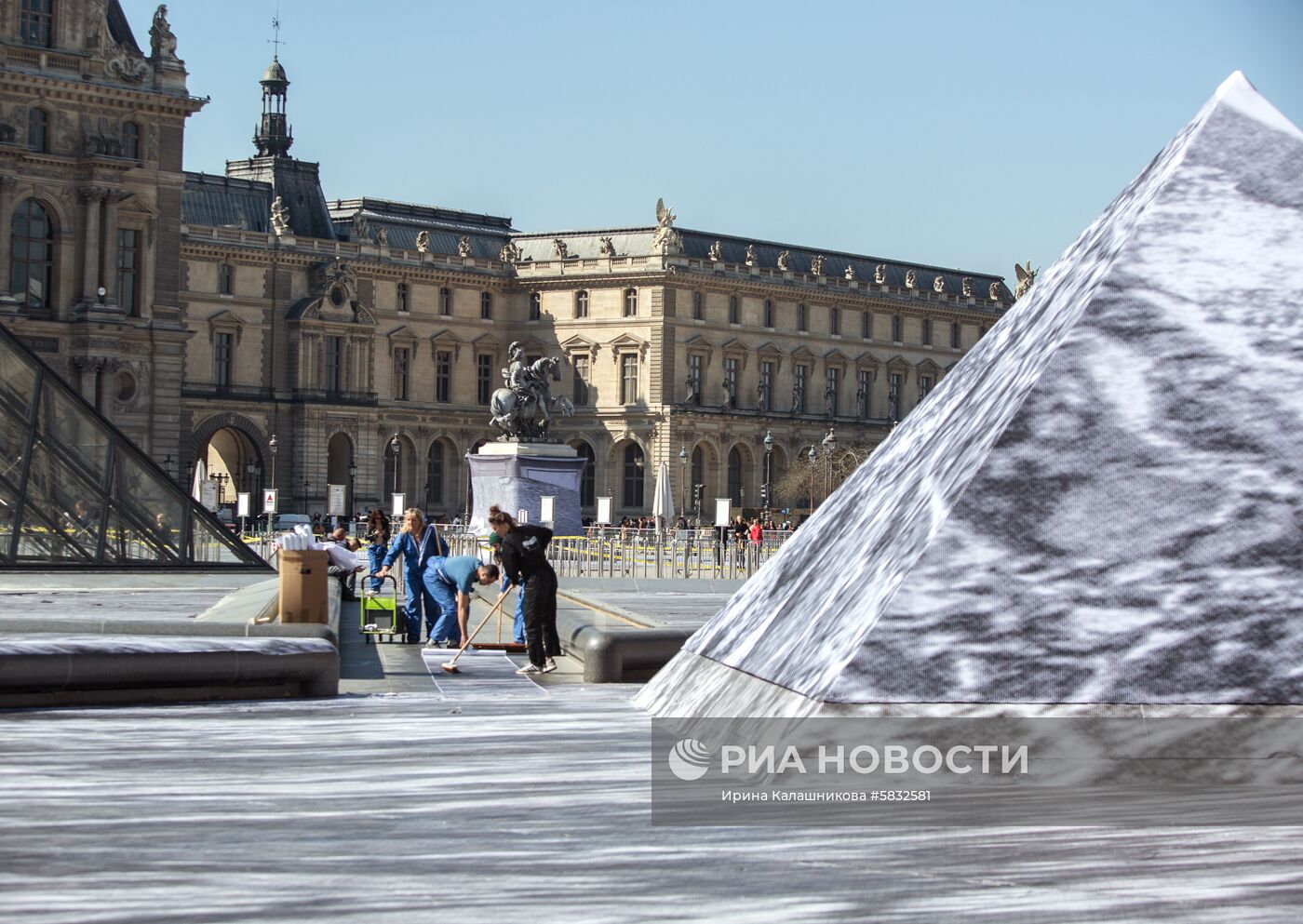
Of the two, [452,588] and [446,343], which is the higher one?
[446,343]

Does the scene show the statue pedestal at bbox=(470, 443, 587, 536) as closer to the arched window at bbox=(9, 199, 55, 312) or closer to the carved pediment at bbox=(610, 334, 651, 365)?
the arched window at bbox=(9, 199, 55, 312)

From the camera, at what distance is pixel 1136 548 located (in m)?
5.92

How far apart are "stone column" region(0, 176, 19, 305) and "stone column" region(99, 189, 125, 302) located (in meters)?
2.26

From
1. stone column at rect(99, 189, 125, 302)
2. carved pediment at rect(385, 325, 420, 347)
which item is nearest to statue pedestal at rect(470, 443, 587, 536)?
stone column at rect(99, 189, 125, 302)

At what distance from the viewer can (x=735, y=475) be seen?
83125 mm

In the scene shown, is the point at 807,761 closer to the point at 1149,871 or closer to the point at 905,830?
the point at 905,830

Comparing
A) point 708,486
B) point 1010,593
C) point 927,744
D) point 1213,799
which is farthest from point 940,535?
point 708,486

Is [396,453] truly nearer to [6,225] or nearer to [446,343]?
[446,343]

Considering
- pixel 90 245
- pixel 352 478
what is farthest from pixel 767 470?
pixel 90 245

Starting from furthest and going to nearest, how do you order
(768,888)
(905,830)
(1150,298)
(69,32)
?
(69,32)
(1150,298)
(905,830)
(768,888)

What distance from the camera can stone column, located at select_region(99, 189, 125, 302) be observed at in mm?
49500

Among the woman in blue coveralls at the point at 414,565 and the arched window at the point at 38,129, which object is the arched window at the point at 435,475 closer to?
the arched window at the point at 38,129

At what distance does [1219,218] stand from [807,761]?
2827 millimetres

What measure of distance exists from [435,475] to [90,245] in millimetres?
30219
